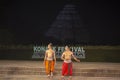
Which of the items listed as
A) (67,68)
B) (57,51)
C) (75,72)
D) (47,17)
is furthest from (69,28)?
(67,68)

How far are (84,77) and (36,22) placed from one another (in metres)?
10.9

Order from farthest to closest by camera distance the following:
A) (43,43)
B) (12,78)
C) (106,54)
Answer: (43,43), (106,54), (12,78)

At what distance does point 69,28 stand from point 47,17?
182 centimetres

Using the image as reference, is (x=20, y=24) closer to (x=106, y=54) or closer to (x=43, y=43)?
(x=43, y=43)

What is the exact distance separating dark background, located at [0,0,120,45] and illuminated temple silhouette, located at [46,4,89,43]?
280mm

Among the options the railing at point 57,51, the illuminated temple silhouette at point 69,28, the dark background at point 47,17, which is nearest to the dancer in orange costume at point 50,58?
the railing at point 57,51

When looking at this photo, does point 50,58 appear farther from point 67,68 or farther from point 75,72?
point 75,72

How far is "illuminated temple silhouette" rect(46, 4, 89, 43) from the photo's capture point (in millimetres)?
27109

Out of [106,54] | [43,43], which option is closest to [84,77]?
[106,54]

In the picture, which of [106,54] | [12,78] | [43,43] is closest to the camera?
[12,78]

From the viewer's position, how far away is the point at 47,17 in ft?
90.5

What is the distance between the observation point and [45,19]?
27.5 meters

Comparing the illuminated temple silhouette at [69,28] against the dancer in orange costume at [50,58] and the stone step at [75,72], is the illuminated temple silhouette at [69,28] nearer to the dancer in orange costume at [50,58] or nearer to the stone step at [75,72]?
the stone step at [75,72]

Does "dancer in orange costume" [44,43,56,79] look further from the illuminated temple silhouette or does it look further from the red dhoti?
the illuminated temple silhouette
